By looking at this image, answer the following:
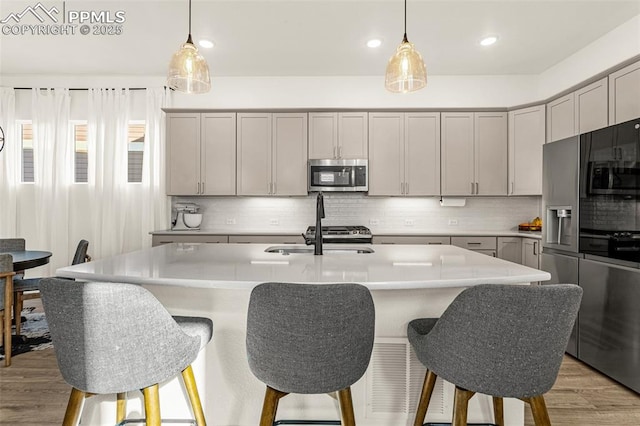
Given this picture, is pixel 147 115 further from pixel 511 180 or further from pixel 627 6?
pixel 627 6

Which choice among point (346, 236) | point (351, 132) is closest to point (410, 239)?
point (346, 236)

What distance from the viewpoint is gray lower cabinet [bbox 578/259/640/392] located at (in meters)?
2.28

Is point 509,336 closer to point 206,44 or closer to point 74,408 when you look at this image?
point 74,408

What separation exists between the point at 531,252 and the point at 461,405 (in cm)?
310

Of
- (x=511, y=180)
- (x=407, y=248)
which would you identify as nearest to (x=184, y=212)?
(x=407, y=248)

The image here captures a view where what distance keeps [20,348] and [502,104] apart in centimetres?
558

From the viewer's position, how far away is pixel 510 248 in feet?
13.1

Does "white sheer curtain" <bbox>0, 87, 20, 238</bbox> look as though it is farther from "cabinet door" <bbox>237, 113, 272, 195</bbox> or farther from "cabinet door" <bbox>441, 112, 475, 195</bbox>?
"cabinet door" <bbox>441, 112, 475, 195</bbox>

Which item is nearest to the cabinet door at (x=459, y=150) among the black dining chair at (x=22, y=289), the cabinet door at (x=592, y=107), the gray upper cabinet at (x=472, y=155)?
the gray upper cabinet at (x=472, y=155)

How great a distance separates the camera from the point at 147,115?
456 centimetres

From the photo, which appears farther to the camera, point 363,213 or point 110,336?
point 363,213

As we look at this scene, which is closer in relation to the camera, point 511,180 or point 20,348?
point 20,348

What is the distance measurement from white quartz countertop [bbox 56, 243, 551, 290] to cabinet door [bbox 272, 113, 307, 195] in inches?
91.6

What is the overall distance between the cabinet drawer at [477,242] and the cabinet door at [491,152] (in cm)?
61
